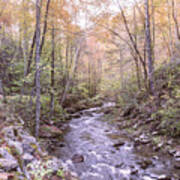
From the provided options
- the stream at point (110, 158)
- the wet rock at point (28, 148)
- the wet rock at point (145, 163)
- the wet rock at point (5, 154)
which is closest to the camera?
the wet rock at point (5, 154)

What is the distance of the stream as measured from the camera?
506cm

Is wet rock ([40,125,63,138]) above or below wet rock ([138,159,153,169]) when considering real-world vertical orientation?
above

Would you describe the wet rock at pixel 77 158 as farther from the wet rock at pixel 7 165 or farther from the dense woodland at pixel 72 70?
the wet rock at pixel 7 165

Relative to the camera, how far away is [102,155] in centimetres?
659

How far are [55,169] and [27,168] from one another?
801 mm

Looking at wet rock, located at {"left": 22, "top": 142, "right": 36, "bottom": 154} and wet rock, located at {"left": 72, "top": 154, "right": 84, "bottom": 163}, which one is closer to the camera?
wet rock, located at {"left": 22, "top": 142, "right": 36, "bottom": 154}

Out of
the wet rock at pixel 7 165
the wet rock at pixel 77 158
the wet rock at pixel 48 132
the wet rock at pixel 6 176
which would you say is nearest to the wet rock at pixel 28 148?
the wet rock at pixel 7 165

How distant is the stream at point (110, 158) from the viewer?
5.06 meters

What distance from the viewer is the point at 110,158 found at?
6301mm

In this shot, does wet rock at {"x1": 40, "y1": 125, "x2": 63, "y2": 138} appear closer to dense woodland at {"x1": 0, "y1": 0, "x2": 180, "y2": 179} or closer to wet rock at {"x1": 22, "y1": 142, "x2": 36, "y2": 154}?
dense woodland at {"x1": 0, "y1": 0, "x2": 180, "y2": 179}

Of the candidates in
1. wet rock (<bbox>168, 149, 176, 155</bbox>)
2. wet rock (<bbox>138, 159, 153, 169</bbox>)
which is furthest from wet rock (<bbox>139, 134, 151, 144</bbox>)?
wet rock (<bbox>138, 159, 153, 169</bbox>)

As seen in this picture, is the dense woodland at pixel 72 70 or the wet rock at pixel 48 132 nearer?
the dense woodland at pixel 72 70

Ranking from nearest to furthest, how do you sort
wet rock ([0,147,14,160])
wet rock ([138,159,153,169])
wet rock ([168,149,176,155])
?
1. wet rock ([0,147,14,160])
2. wet rock ([138,159,153,169])
3. wet rock ([168,149,176,155])

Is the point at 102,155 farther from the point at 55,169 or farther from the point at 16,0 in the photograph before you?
the point at 16,0
